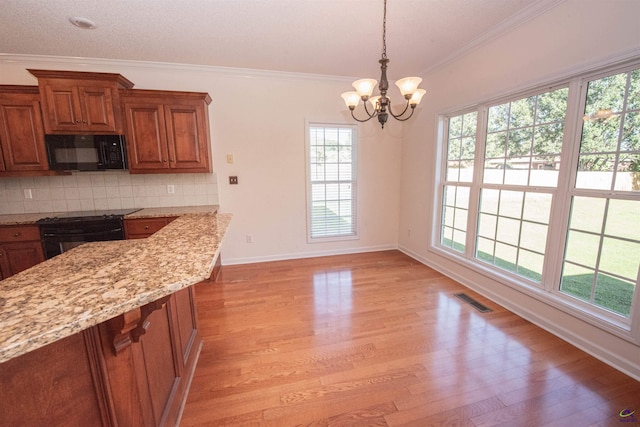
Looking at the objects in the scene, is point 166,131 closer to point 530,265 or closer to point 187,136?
point 187,136

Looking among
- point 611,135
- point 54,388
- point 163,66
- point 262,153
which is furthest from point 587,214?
point 163,66

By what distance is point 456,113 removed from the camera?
317 cm

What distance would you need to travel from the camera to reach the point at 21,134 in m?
2.80

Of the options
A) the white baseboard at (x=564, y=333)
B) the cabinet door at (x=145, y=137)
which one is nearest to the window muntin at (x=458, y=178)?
the white baseboard at (x=564, y=333)

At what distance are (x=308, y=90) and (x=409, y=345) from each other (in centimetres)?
335

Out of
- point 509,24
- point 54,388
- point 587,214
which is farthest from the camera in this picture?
point 509,24

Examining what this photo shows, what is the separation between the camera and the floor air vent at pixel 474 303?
2.56 metres

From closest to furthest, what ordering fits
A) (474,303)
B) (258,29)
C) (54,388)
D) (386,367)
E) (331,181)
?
(54,388), (386,367), (258,29), (474,303), (331,181)

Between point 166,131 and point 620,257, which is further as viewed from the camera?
point 166,131

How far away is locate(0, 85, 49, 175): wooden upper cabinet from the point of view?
274 cm

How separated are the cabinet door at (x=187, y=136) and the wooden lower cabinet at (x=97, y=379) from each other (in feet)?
7.43

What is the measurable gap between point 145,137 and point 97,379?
2842 millimetres

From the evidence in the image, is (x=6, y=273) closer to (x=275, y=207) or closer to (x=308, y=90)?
(x=275, y=207)

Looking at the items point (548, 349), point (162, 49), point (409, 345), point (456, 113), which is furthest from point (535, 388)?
point (162, 49)
